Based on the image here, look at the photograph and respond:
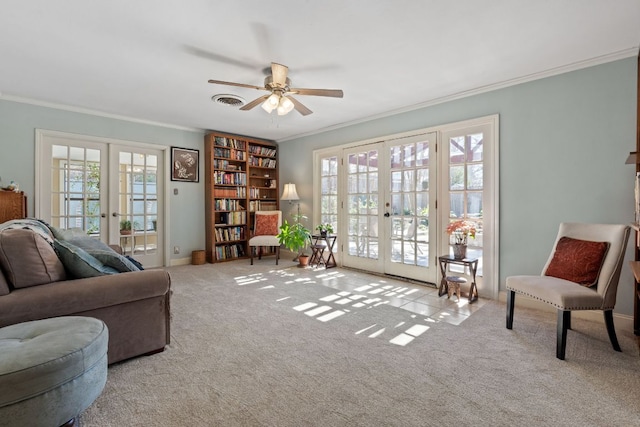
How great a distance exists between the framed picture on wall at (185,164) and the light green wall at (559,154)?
4.19 m

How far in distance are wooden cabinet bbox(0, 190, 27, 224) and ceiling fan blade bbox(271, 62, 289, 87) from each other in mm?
3274

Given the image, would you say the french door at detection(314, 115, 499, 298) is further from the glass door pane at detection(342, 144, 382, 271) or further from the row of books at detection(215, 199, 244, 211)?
the row of books at detection(215, 199, 244, 211)

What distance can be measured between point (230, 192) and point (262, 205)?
74 centimetres

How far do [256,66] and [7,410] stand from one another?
2796mm

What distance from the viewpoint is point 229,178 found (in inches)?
222

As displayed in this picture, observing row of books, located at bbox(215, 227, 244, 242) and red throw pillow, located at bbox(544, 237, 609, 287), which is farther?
row of books, located at bbox(215, 227, 244, 242)

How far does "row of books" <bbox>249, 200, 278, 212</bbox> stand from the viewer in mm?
5977

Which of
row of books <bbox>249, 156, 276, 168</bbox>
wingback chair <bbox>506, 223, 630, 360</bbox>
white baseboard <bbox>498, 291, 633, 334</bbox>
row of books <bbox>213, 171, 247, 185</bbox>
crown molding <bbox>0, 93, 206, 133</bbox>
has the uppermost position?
crown molding <bbox>0, 93, 206, 133</bbox>

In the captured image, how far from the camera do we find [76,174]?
4363mm

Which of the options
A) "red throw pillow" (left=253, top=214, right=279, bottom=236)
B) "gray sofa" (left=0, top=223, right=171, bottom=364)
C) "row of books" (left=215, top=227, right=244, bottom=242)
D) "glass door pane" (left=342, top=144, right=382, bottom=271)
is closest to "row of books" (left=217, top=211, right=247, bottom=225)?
"row of books" (left=215, top=227, right=244, bottom=242)

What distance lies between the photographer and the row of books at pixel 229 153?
5508 millimetres

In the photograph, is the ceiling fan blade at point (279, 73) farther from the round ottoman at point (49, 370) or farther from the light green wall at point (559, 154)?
the round ottoman at point (49, 370)

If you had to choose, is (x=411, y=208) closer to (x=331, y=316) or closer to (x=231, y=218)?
(x=331, y=316)

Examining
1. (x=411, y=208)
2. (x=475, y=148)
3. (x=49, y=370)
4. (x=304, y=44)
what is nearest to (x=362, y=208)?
(x=411, y=208)
